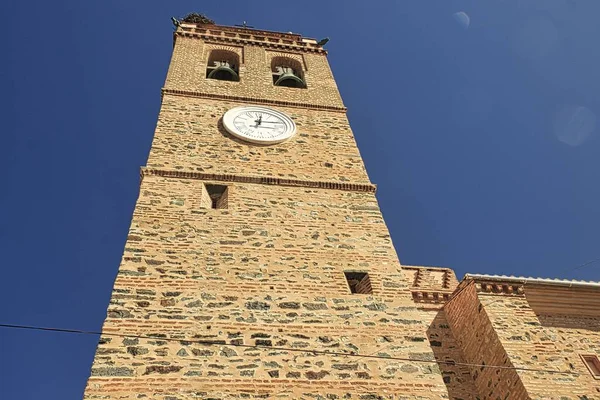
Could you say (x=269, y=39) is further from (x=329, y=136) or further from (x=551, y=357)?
(x=551, y=357)

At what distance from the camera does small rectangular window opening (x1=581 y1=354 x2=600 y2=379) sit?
304 inches

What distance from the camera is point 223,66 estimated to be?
12.6 m

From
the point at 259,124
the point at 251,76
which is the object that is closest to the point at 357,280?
the point at 259,124

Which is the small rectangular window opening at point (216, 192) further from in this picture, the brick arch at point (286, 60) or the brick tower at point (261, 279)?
the brick arch at point (286, 60)

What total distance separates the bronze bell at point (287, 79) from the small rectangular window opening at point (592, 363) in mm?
8013

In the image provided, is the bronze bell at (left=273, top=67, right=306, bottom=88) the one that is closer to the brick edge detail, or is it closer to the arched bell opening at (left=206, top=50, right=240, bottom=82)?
the arched bell opening at (left=206, top=50, right=240, bottom=82)

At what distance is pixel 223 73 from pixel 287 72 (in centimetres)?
158

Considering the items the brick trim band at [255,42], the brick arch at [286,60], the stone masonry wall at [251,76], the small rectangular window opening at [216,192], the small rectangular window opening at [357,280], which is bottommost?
the small rectangular window opening at [357,280]

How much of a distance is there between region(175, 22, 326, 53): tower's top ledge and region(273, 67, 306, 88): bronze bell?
5.74ft

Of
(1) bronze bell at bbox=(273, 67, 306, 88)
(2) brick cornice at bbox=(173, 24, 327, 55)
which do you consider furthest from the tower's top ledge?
(1) bronze bell at bbox=(273, 67, 306, 88)

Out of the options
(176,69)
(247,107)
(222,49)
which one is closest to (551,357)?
(247,107)

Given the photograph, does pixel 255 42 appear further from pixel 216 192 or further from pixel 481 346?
pixel 481 346

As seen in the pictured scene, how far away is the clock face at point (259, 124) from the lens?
953 centimetres

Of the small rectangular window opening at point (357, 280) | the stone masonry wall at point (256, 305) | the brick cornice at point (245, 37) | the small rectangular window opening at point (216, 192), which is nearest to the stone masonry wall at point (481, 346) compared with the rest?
the stone masonry wall at point (256, 305)
